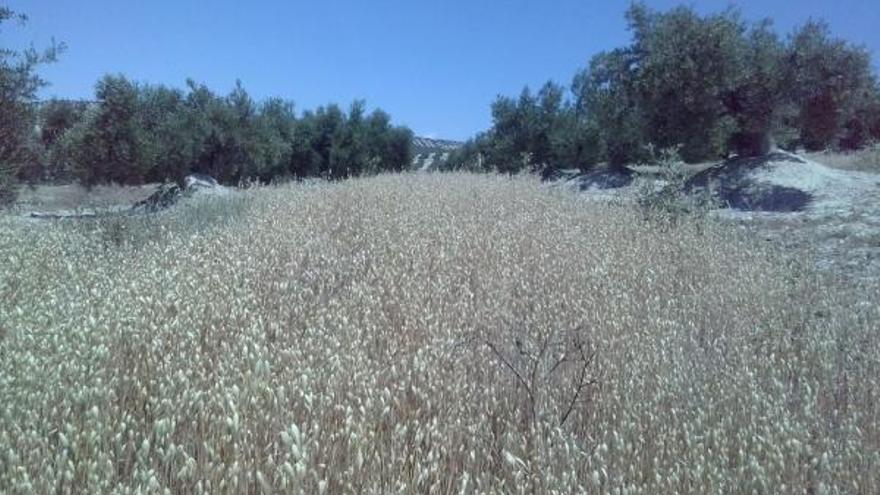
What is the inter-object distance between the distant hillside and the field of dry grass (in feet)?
97.4

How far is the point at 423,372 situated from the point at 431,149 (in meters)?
42.4

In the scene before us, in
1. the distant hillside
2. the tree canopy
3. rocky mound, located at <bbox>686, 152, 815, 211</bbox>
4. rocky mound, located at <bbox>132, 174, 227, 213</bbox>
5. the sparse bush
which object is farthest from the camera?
the distant hillside

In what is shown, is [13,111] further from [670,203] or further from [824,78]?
[824,78]

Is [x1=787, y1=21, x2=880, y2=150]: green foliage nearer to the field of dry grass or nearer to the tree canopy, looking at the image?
the tree canopy

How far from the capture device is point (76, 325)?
327cm

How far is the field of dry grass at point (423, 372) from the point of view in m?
2.26

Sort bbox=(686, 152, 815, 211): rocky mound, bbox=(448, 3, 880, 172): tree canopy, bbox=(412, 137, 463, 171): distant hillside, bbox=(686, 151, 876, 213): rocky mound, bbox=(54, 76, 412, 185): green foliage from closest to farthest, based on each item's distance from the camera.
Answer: bbox=(686, 151, 876, 213): rocky mound < bbox=(686, 152, 815, 211): rocky mound < bbox=(448, 3, 880, 172): tree canopy < bbox=(54, 76, 412, 185): green foliage < bbox=(412, 137, 463, 171): distant hillside

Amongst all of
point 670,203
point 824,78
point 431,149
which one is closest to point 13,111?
point 670,203

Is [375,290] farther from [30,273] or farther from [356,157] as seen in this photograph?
[356,157]

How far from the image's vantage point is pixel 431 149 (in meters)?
→ 44.8

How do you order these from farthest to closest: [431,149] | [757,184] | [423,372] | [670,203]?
[431,149] → [757,184] → [670,203] → [423,372]

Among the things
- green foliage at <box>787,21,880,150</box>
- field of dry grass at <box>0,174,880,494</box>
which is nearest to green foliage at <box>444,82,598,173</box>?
green foliage at <box>787,21,880,150</box>

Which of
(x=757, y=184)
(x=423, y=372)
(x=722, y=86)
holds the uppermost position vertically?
(x=722, y=86)

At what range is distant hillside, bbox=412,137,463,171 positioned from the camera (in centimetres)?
3646
